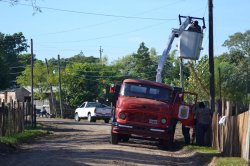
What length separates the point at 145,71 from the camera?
104 metres

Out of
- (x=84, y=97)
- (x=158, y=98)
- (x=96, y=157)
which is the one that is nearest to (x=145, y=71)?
(x=84, y=97)

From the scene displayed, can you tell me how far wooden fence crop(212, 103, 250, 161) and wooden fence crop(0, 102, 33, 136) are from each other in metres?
9.02

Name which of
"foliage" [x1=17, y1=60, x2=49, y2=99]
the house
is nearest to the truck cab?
the house

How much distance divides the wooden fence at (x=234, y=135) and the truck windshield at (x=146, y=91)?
8.03 ft

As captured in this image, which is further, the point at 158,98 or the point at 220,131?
the point at 158,98

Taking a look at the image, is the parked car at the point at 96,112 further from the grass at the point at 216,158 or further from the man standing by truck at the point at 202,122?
the grass at the point at 216,158

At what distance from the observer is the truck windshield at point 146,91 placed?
78.4 feet

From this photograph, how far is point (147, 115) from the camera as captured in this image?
2292cm

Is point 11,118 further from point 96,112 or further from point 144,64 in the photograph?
point 144,64

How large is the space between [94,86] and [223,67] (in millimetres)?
18568

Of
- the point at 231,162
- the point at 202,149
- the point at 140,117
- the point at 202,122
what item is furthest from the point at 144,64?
the point at 231,162

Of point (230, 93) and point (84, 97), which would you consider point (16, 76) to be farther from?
point (230, 93)

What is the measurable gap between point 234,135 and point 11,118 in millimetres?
11686

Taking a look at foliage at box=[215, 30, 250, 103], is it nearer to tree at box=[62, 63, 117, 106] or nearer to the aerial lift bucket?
tree at box=[62, 63, 117, 106]
